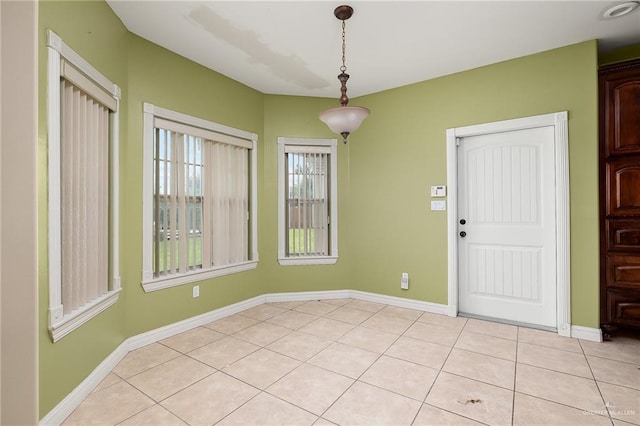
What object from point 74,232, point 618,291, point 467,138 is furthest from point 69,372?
point 618,291

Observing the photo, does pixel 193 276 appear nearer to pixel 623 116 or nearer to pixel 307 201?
pixel 307 201

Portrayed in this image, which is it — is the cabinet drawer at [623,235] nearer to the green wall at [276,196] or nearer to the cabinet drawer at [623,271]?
the cabinet drawer at [623,271]

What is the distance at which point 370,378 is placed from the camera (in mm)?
2223

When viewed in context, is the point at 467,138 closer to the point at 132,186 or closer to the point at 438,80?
the point at 438,80

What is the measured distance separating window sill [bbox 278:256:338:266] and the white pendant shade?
221 cm

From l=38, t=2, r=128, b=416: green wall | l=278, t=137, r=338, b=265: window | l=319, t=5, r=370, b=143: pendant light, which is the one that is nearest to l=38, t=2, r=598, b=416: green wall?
l=38, t=2, r=128, b=416: green wall

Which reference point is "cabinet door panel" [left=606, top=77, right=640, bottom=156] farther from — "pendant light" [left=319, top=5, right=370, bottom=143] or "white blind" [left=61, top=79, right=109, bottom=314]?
"white blind" [left=61, top=79, right=109, bottom=314]

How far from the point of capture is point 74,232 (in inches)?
79.0

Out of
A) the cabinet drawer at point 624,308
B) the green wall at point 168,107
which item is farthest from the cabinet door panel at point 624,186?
the green wall at point 168,107

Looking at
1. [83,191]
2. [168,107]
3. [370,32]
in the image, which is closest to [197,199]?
[168,107]

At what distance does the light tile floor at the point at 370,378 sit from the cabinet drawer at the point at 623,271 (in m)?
0.54

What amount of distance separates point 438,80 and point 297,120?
5.92 feet

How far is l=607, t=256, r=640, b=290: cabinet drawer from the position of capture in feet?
8.67

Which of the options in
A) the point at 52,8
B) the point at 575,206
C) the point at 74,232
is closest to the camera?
the point at 52,8
